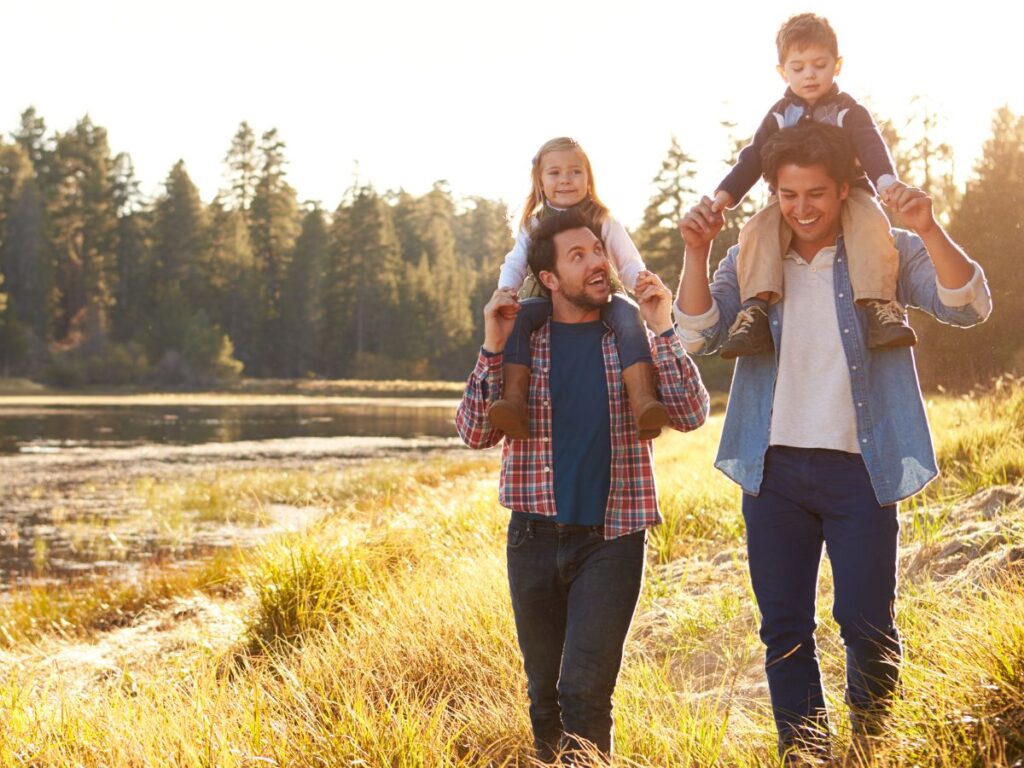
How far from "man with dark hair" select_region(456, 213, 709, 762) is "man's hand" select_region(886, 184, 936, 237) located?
697mm

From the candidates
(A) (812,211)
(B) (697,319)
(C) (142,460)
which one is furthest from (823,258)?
(C) (142,460)

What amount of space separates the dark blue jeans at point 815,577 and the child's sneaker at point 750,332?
0.99ft

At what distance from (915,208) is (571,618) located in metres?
1.45

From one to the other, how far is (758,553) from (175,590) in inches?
278

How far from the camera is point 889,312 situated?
282cm

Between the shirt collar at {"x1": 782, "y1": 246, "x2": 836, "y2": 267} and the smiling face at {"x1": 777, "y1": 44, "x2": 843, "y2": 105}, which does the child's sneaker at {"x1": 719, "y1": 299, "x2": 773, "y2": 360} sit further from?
the smiling face at {"x1": 777, "y1": 44, "x2": 843, "y2": 105}

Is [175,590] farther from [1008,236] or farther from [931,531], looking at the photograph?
[1008,236]

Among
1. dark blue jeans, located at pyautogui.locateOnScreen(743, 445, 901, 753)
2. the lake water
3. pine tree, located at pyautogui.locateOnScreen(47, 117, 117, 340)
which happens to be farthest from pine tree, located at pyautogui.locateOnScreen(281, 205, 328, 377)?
dark blue jeans, located at pyautogui.locateOnScreen(743, 445, 901, 753)

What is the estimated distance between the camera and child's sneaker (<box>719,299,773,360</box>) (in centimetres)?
293

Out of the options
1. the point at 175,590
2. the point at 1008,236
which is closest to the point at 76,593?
the point at 175,590

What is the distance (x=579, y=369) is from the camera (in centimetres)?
324

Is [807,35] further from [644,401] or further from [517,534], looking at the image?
[517,534]

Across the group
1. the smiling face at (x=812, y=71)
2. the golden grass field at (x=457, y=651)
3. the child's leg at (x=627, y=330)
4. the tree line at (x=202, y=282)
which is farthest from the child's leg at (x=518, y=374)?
the tree line at (x=202, y=282)

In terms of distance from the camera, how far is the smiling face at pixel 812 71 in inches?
129
